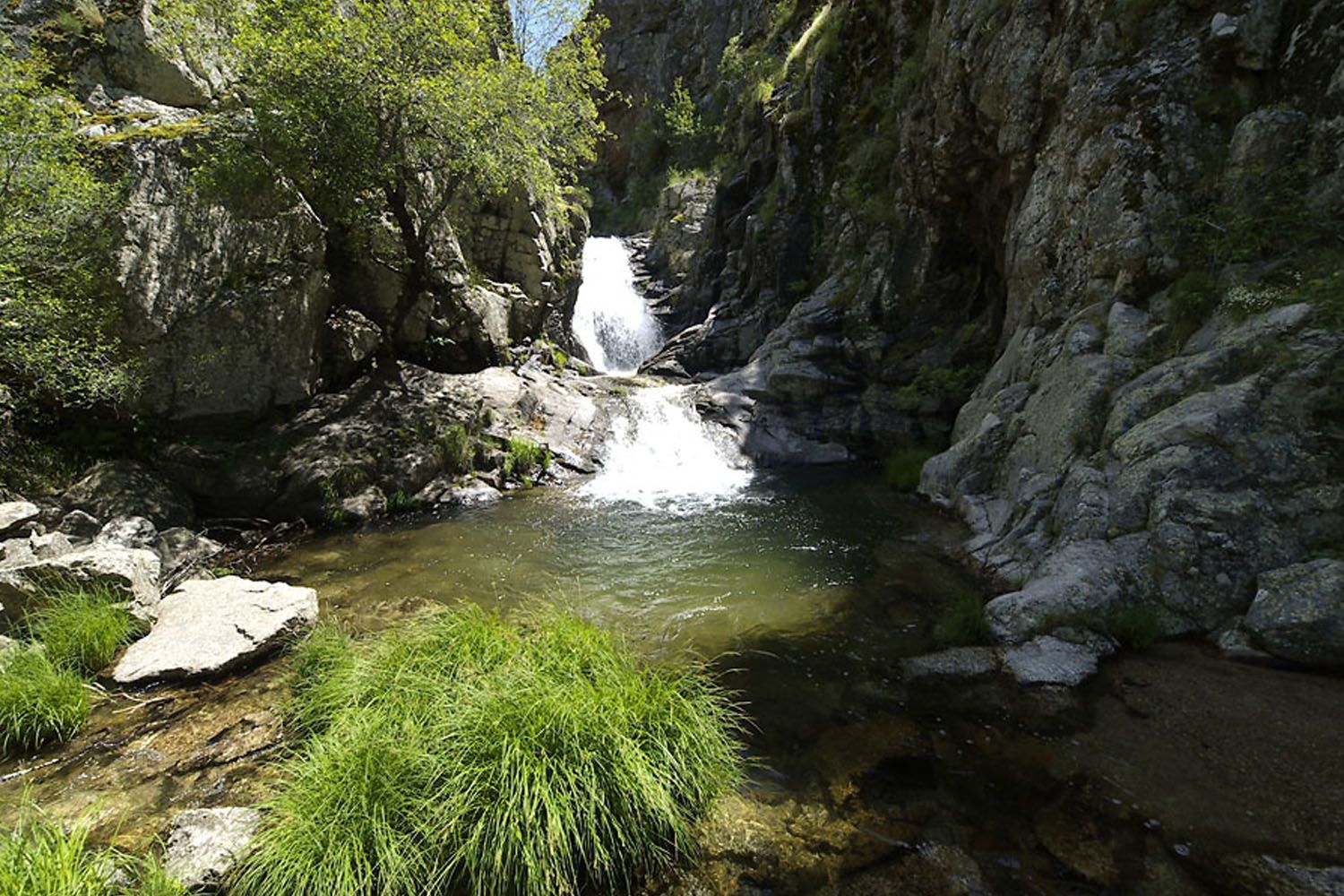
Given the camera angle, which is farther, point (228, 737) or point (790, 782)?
point (228, 737)

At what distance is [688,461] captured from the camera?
18.0 meters

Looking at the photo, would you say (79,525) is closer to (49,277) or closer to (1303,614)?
(49,277)

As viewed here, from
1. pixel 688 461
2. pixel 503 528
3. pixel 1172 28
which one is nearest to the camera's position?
pixel 1172 28

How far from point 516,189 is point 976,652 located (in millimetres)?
21014

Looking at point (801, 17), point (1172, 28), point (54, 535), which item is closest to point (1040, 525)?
point (1172, 28)

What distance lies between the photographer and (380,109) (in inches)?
501

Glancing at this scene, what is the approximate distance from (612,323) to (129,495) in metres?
23.0

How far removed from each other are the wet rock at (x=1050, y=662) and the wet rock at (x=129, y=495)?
1311cm

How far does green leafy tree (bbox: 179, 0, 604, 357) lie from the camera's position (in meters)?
11.9

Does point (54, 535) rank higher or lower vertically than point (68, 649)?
higher

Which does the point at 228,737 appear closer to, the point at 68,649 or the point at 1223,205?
the point at 68,649

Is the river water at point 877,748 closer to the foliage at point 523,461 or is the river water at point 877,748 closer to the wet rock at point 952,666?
the wet rock at point 952,666

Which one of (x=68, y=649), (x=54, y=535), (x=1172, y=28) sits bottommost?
(x=68, y=649)

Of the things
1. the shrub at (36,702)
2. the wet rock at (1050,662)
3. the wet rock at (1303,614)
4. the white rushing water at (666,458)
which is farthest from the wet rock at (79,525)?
the wet rock at (1303,614)
